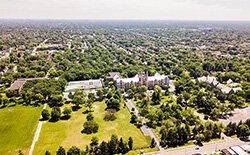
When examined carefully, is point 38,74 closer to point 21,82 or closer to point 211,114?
point 21,82

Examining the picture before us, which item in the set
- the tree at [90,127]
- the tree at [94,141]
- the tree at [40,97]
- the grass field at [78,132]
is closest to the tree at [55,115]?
the grass field at [78,132]

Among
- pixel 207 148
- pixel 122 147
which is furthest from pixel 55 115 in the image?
pixel 207 148

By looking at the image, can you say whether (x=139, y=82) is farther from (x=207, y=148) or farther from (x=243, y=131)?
(x=243, y=131)

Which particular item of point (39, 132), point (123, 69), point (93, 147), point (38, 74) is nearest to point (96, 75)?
point (123, 69)

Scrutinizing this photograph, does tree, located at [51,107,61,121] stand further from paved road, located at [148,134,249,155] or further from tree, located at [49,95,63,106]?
paved road, located at [148,134,249,155]

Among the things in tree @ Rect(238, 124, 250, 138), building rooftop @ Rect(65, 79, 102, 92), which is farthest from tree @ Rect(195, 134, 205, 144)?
building rooftop @ Rect(65, 79, 102, 92)

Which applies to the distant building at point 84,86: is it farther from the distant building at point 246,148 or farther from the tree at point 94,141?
the distant building at point 246,148
